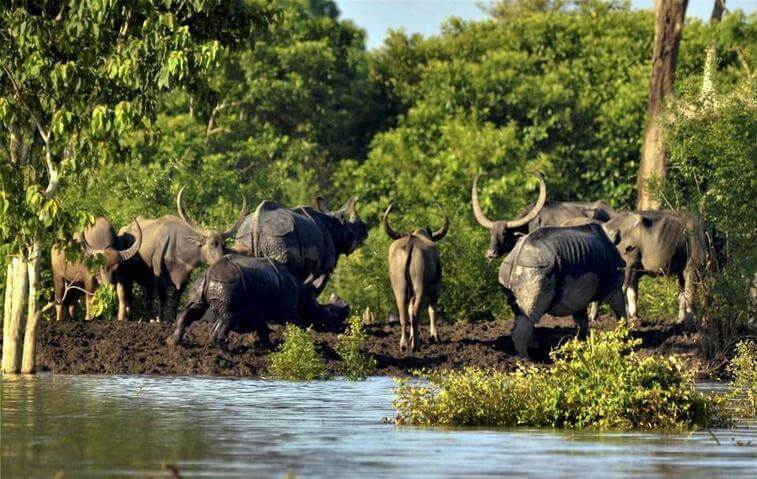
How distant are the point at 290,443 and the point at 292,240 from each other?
1262cm

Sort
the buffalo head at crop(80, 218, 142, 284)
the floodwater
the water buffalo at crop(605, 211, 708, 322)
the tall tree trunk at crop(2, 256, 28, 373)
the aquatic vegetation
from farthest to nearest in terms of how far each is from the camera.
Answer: the water buffalo at crop(605, 211, 708, 322) < the buffalo head at crop(80, 218, 142, 284) < the aquatic vegetation < the tall tree trunk at crop(2, 256, 28, 373) < the floodwater

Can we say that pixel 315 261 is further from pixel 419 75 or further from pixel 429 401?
pixel 419 75

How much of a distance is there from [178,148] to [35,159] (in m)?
18.6

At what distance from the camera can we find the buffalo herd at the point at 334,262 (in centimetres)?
2256

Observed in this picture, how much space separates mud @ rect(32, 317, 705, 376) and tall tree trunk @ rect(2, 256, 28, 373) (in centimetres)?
61

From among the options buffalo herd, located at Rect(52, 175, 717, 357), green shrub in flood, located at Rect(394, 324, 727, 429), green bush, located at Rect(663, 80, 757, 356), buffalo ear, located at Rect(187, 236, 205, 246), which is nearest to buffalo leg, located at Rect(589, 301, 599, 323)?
buffalo herd, located at Rect(52, 175, 717, 357)

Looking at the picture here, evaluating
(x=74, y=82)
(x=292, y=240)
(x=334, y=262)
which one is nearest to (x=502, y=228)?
(x=292, y=240)

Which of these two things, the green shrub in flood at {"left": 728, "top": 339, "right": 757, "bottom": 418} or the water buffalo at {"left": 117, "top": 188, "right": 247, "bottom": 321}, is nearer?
the green shrub in flood at {"left": 728, "top": 339, "right": 757, "bottom": 418}

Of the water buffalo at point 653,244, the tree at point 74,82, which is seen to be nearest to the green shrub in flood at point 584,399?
the tree at point 74,82

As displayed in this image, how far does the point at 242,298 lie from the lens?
22156 mm

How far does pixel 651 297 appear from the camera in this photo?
95.3ft

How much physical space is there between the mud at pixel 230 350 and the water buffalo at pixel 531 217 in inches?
52.4

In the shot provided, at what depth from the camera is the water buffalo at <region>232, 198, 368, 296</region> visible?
26.0m

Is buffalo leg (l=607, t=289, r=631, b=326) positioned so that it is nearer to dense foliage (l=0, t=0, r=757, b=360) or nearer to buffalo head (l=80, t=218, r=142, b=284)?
dense foliage (l=0, t=0, r=757, b=360)
